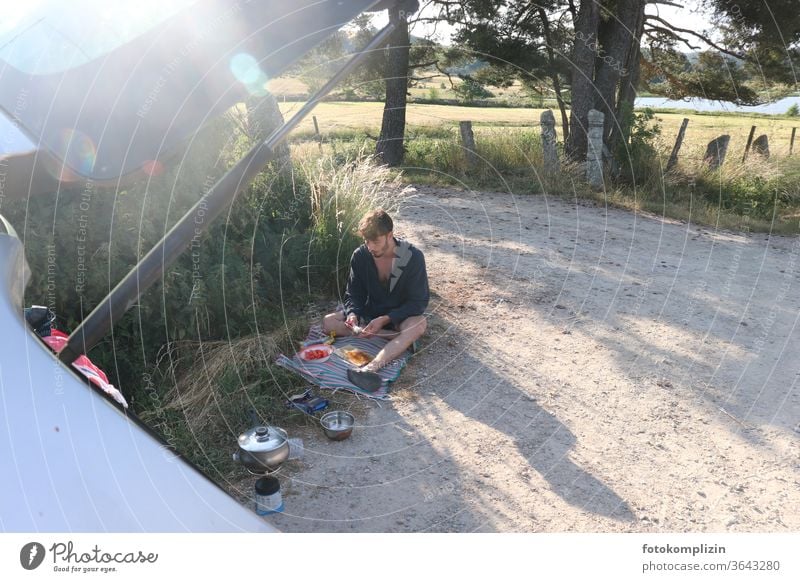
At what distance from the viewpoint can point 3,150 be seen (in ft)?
5.92

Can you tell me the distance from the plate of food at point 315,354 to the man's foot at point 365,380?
308 mm

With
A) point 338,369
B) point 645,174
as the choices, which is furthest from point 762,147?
point 338,369

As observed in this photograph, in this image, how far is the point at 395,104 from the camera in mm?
10984

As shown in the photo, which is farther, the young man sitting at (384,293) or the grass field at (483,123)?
the grass field at (483,123)

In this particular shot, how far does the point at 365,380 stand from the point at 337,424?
462 millimetres

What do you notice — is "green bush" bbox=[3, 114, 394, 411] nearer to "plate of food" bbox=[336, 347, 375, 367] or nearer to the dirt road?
"plate of food" bbox=[336, 347, 375, 367]

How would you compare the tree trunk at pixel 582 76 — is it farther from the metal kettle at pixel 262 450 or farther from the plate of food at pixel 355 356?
the metal kettle at pixel 262 450

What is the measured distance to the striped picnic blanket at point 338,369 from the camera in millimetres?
3748

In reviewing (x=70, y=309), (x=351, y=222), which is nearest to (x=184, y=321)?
(x=70, y=309)

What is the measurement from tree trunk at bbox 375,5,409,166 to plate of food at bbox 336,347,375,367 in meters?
6.84

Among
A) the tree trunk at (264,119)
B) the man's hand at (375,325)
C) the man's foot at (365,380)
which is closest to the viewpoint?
the man's foot at (365,380)

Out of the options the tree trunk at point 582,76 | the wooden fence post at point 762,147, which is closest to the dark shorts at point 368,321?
the tree trunk at point 582,76

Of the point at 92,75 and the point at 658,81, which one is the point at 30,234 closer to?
the point at 92,75

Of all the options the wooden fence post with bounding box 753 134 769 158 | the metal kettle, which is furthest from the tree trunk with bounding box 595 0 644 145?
the metal kettle
